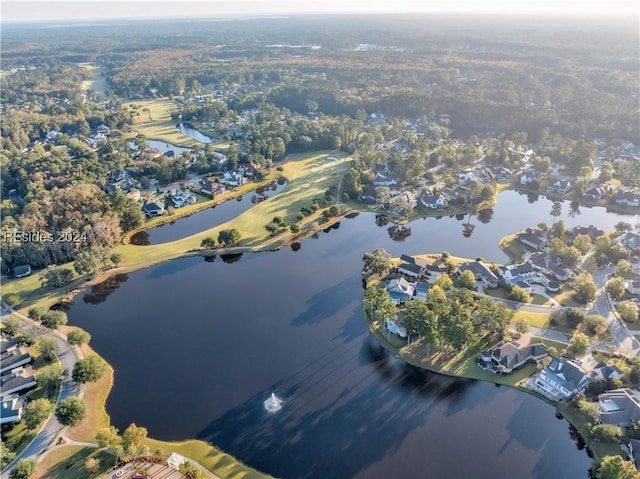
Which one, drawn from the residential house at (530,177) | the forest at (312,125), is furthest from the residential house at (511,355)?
the residential house at (530,177)

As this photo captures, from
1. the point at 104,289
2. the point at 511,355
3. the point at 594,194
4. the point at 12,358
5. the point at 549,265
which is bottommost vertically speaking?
the point at 104,289

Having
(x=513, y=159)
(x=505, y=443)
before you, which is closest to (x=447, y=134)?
(x=513, y=159)

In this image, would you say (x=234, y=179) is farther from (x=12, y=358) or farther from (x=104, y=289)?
(x=12, y=358)

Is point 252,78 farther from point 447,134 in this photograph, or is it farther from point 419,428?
point 419,428

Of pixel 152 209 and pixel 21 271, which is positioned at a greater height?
pixel 152 209

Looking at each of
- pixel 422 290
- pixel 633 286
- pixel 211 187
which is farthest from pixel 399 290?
pixel 211 187

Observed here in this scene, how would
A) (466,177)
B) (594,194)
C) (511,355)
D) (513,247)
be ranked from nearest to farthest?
(511,355) → (513,247) → (594,194) → (466,177)

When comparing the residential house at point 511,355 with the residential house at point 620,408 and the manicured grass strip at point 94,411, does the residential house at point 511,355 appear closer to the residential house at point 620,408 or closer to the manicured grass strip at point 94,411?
the residential house at point 620,408
